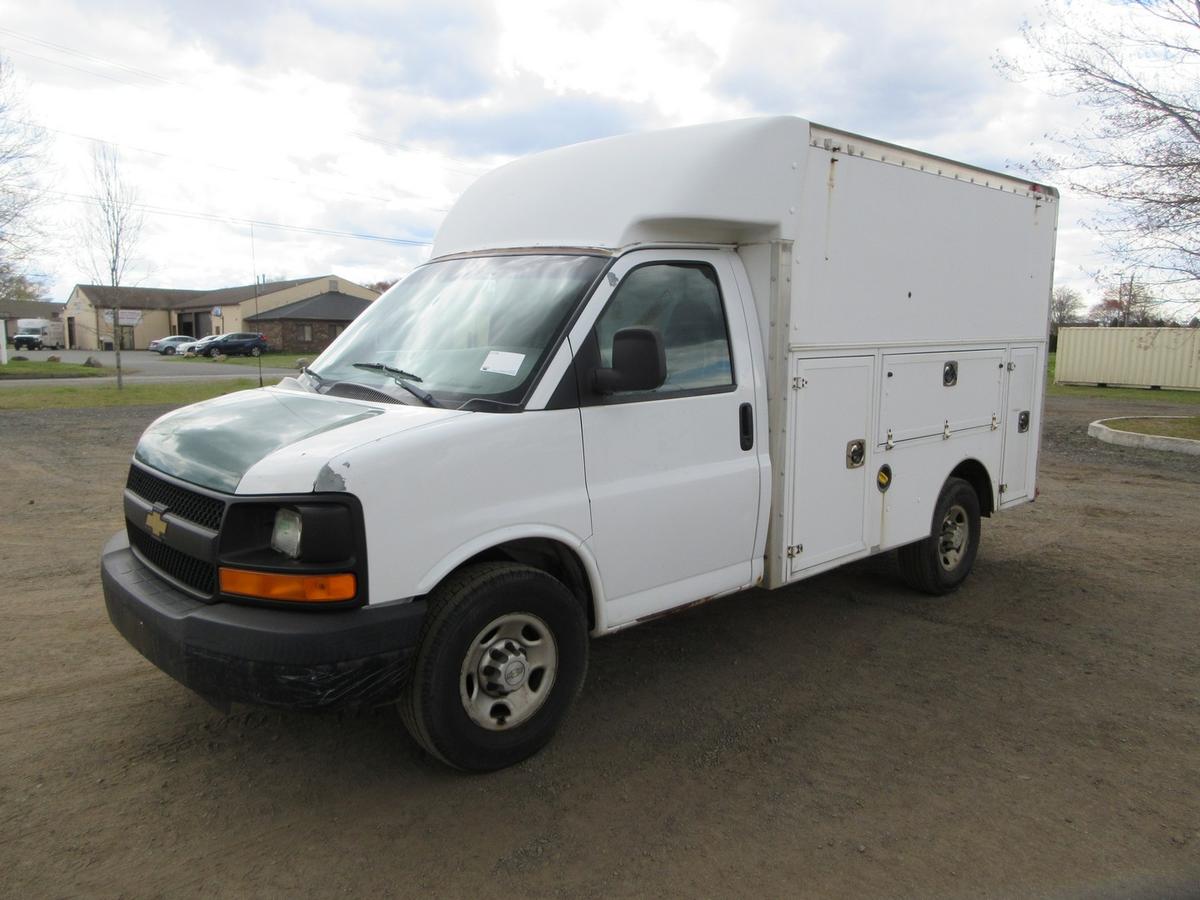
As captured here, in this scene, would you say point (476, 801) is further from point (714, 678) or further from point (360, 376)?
point (360, 376)

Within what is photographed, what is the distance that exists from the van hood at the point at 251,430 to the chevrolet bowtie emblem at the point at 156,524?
19 centimetres

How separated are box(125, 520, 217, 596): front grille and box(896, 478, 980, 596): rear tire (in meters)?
4.52

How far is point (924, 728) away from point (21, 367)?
4116 cm

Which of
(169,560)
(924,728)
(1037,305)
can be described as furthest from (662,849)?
(1037,305)

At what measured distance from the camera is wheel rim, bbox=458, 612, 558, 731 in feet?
11.5

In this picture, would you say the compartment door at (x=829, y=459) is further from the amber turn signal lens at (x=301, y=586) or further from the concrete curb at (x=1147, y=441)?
the concrete curb at (x=1147, y=441)

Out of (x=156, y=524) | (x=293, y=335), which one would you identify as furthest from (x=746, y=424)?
(x=293, y=335)

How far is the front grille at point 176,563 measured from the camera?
10.9ft

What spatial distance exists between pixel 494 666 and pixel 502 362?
1.26 m

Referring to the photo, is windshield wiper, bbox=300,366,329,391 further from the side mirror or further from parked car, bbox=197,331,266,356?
parked car, bbox=197,331,266,356

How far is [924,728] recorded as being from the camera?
13.7 feet

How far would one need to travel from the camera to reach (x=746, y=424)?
443 centimetres

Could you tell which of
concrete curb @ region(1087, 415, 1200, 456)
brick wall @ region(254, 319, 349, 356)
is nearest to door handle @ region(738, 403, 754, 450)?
concrete curb @ region(1087, 415, 1200, 456)

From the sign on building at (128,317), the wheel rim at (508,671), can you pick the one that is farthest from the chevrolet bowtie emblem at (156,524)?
the sign on building at (128,317)
